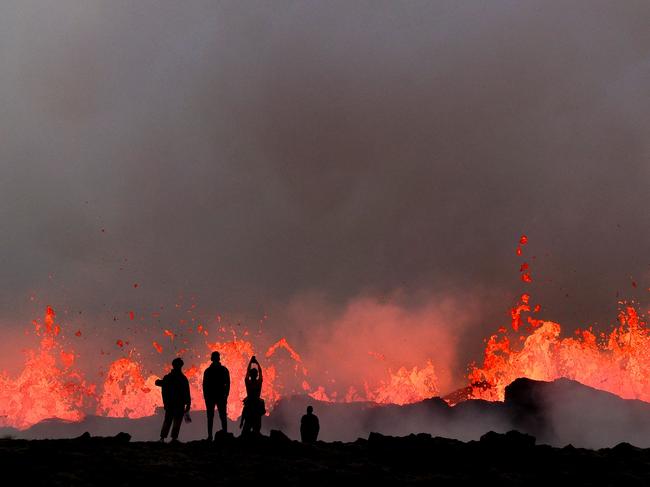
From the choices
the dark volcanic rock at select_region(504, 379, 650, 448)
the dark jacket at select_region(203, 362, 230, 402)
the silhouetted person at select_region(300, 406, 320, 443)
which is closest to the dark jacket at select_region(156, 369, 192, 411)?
the dark jacket at select_region(203, 362, 230, 402)

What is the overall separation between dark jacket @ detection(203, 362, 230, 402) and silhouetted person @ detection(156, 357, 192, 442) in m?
0.67

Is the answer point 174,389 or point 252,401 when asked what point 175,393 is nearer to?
point 174,389

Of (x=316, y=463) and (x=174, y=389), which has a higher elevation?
(x=174, y=389)

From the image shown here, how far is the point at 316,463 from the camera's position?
19.3 m

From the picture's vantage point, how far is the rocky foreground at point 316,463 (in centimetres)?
1678

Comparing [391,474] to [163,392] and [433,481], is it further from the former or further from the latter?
[163,392]

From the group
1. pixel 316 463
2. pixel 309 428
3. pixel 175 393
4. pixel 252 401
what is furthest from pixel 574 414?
pixel 316 463

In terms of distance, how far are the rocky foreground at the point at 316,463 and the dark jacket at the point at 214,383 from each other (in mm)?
1504

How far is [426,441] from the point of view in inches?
903

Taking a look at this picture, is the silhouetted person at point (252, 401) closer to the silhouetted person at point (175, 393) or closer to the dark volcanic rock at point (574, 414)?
the silhouetted person at point (175, 393)

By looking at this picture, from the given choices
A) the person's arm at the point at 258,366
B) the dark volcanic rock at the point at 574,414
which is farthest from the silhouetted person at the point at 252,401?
the dark volcanic rock at the point at 574,414

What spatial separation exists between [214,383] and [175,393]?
4.44 ft

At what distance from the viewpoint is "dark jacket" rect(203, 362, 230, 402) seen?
22.6 metres

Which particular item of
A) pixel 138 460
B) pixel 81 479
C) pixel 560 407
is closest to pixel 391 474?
pixel 138 460
